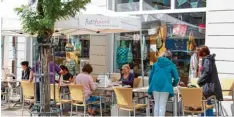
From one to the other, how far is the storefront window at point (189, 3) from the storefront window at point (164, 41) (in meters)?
0.23

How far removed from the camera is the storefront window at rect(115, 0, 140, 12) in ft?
40.8

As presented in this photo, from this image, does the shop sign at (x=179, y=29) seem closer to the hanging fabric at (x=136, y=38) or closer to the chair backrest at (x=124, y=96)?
the hanging fabric at (x=136, y=38)

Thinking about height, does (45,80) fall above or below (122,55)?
below

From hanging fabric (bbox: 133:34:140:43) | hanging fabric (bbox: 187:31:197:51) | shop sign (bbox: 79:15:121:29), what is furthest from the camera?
hanging fabric (bbox: 133:34:140:43)

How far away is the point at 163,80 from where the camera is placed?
26.0 feet

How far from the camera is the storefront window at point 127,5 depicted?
1242 cm

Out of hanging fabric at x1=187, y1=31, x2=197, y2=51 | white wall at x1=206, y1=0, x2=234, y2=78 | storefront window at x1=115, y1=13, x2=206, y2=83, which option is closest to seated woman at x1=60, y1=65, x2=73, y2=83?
storefront window at x1=115, y1=13, x2=206, y2=83

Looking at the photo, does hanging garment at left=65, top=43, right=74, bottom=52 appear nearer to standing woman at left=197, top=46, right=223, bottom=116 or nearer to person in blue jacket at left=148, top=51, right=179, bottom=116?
person in blue jacket at left=148, top=51, right=179, bottom=116

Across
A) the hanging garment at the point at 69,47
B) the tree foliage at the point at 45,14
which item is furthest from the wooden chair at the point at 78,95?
the hanging garment at the point at 69,47

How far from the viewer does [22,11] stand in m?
6.58

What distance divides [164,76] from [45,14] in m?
2.84

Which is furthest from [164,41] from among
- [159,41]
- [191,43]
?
[191,43]

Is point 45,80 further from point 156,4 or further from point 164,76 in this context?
point 156,4

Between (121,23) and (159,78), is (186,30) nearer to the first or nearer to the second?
(121,23)
